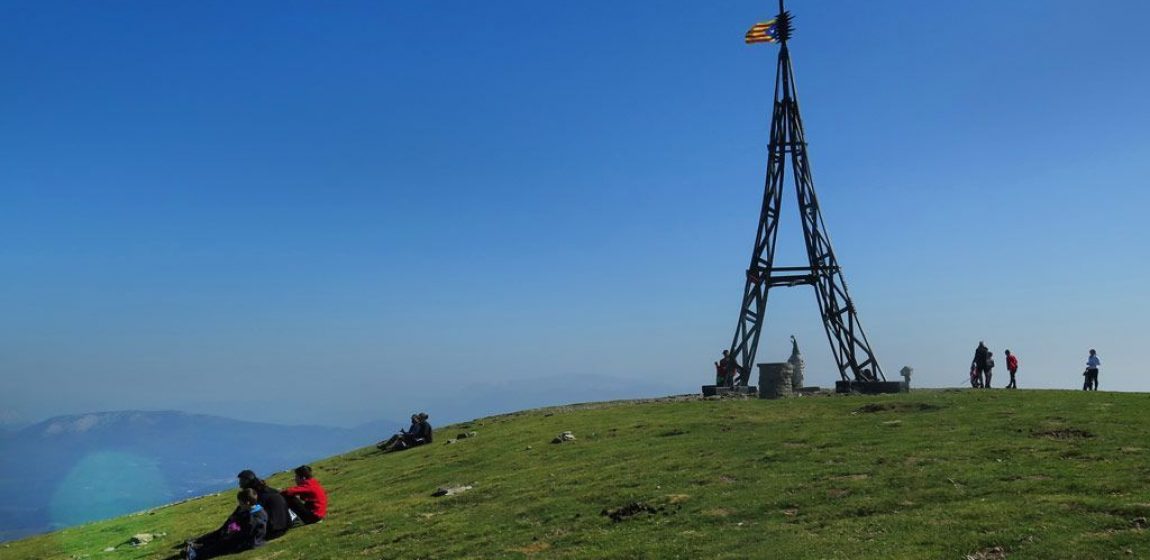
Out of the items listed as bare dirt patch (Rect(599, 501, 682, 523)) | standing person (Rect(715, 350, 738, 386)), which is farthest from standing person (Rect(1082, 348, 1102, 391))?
bare dirt patch (Rect(599, 501, 682, 523))

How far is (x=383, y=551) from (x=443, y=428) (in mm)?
31499

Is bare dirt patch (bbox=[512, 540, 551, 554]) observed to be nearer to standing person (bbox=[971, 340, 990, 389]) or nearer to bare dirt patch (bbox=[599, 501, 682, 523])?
bare dirt patch (bbox=[599, 501, 682, 523])

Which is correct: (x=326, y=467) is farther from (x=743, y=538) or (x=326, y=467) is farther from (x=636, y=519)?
(x=743, y=538)

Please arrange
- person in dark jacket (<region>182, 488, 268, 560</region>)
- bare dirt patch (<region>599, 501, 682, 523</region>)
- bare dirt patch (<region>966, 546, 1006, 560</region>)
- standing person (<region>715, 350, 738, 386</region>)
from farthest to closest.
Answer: standing person (<region>715, 350, 738, 386</region>) < person in dark jacket (<region>182, 488, 268, 560</region>) < bare dirt patch (<region>599, 501, 682, 523</region>) < bare dirt patch (<region>966, 546, 1006, 560</region>)

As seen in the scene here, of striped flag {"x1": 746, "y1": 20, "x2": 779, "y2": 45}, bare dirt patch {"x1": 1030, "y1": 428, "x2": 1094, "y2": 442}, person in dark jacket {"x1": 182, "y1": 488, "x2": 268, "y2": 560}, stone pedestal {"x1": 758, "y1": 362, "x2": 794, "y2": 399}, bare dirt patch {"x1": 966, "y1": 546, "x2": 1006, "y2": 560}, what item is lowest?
person in dark jacket {"x1": 182, "y1": 488, "x2": 268, "y2": 560}

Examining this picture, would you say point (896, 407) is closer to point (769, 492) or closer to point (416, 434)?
point (769, 492)

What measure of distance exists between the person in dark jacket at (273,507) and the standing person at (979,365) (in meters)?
44.7

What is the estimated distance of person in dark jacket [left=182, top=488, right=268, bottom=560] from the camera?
22234 millimetres

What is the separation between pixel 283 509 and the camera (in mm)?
23672

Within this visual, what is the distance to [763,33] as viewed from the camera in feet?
184

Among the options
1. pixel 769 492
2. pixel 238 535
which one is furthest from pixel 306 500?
pixel 769 492

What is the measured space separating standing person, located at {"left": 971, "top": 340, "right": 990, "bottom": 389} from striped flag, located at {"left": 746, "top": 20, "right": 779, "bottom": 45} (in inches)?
1038

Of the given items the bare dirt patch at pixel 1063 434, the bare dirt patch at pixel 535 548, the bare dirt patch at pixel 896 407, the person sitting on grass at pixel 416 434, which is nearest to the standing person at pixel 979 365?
the bare dirt patch at pixel 896 407

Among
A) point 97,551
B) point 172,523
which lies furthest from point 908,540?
point 172,523
